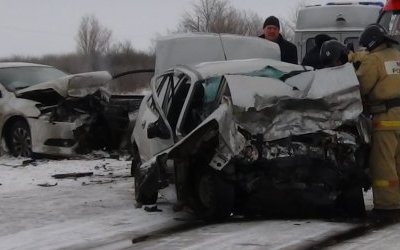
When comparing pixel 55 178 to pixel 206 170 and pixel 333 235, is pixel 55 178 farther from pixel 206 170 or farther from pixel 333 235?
pixel 333 235

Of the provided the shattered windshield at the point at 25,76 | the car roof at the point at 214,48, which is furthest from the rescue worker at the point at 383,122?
the shattered windshield at the point at 25,76

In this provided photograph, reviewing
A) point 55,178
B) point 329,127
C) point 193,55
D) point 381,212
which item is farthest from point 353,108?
point 55,178

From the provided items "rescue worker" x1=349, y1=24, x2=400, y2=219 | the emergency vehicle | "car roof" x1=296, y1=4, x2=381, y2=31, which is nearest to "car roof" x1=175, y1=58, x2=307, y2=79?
"rescue worker" x1=349, y1=24, x2=400, y2=219

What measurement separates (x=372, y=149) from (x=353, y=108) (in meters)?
0.48

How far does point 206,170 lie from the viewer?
6602mm

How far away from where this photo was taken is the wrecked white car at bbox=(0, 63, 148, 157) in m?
11.5

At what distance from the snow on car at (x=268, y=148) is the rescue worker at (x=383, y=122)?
0.50ft

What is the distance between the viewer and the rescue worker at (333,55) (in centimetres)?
725

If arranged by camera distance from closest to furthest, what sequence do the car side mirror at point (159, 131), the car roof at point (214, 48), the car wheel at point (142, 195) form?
the car side mirror at point (159, 131) < the car wheel at point (142, 195) < the car roof at point (214, 48)

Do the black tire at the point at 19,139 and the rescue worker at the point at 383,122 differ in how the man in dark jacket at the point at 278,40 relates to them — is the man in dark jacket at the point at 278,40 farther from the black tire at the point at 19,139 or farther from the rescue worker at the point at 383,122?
the black tire at the point at 19,139

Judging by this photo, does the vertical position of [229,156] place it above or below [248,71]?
below

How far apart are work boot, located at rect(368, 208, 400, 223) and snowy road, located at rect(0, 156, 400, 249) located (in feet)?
0.72

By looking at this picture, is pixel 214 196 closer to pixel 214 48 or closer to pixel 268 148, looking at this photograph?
pixel 268 148

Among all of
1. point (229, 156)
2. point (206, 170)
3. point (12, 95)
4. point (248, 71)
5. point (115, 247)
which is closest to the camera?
point (115, 247)
